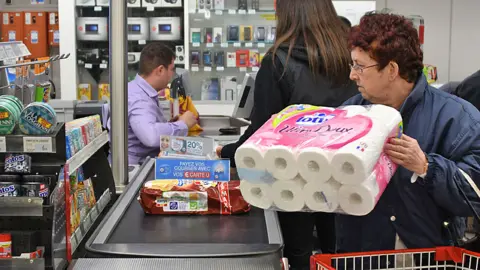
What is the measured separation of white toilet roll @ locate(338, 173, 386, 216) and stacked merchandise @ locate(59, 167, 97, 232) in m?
0.85

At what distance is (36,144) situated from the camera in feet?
4.77

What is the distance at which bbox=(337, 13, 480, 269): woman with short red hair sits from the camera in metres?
1.62

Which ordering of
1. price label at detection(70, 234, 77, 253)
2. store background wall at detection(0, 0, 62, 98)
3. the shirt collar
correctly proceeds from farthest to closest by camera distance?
store background wall at detection(0, 0, 62, 98) < the shirt collar < price label at detection(70, 234, 77, 253)

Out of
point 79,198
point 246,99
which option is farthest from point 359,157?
point 246,99

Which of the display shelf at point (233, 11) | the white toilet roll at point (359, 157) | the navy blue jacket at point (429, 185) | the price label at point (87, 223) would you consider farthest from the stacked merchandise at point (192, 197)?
the display shelf at point (233, 11)

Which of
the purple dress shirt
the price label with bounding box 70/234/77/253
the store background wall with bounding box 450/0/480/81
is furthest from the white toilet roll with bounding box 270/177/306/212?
the store background wall with bounding box 450/0/480/81

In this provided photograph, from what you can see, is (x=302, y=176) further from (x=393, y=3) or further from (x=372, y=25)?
(x=393, y=3)

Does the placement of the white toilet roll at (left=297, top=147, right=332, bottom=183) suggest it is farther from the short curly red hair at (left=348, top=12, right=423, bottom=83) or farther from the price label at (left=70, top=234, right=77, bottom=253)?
the price label at (left=70, top=234, right=77, bottom=253)

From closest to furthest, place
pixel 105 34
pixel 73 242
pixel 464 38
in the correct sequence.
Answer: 1. pixel 73 242
2. pixel 105 34
3. pixel 464 38

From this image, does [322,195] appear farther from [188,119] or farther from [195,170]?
[188,119]

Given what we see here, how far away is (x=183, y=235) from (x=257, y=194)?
46 centimetres

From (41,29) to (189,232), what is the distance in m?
6.57

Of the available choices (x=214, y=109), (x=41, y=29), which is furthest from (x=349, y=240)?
(x=41, y=29)

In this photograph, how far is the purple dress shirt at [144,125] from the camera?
141 inches
